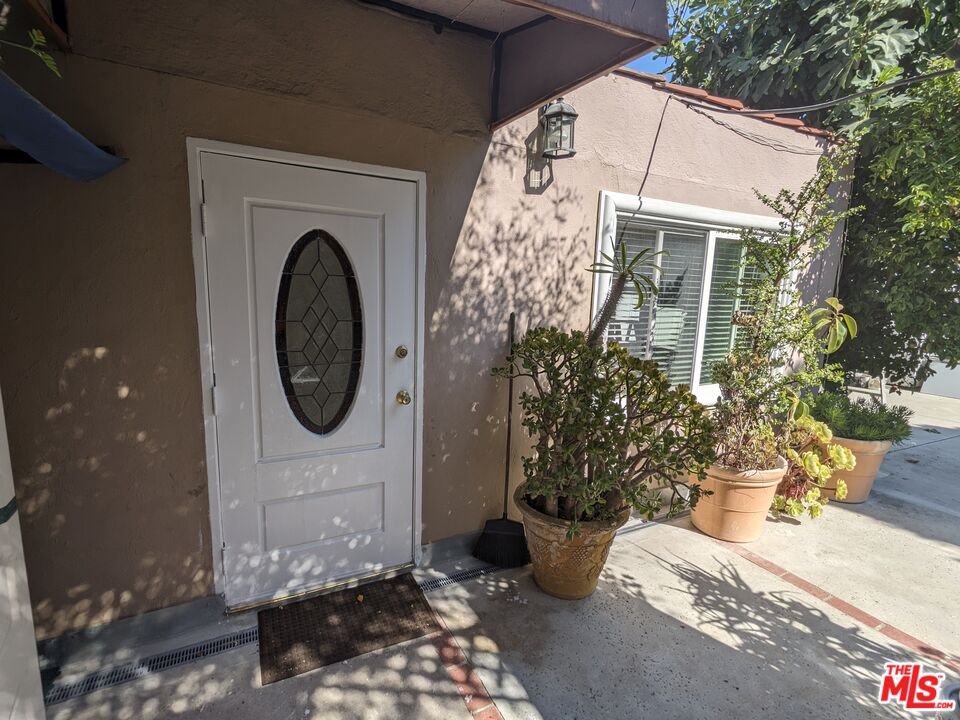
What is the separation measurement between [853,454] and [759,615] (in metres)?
2.36

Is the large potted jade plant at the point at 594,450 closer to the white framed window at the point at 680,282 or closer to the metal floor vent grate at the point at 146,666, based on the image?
the white framed window at the point at 680,282

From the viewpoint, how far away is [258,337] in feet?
7.72

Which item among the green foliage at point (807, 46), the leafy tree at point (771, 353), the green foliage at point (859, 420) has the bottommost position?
the green foliage at point (859, 420)

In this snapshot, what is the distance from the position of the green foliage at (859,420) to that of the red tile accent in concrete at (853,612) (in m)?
1.62

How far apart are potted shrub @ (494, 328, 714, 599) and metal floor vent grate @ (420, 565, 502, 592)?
1.22 feet

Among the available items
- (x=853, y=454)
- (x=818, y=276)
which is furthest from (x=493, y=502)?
(x=818, y=276)

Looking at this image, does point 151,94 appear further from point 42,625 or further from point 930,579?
point 930,579

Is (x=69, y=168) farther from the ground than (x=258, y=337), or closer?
farther from the ground

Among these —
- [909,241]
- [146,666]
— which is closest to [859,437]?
[909,241]

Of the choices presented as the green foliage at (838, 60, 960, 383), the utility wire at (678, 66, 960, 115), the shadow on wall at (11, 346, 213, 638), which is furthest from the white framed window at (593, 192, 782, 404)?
the shadow on wall at (11, 346, 213, 638)

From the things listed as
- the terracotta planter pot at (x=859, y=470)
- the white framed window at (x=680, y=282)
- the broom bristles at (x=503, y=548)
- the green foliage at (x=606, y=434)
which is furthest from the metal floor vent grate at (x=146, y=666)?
the terracotta planter pot at (x=859, y=470)

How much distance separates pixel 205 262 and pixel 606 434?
2.16m

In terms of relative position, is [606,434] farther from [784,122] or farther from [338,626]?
[784,122]

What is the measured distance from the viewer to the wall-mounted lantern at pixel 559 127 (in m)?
2.86
